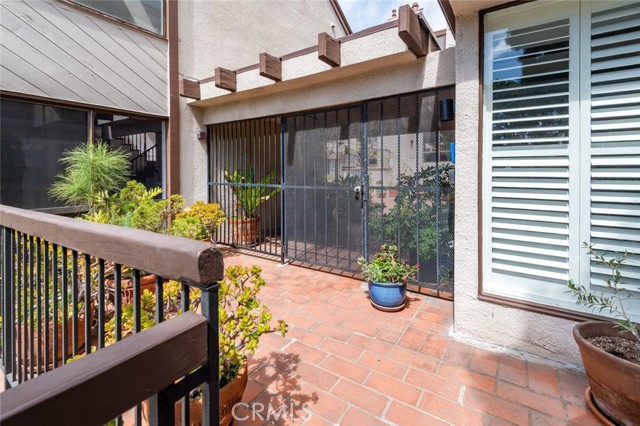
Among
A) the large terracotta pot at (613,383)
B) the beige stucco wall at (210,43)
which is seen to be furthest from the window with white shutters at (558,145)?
the beige stucco wall at (210,43)

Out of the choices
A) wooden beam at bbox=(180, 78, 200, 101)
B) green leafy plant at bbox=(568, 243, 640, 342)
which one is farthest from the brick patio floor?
wooden beam at bbox=(180, 78, 200, 101)

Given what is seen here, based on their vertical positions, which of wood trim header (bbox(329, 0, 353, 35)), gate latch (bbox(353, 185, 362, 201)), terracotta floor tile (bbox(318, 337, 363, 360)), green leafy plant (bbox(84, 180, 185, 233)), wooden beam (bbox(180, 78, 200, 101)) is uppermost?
wood trim header (bbox(329, 0, 353, 35))

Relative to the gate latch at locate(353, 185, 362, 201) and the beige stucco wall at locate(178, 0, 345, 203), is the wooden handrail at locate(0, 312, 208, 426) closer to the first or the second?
the gate latch at locate(353, 185, 362, 201)

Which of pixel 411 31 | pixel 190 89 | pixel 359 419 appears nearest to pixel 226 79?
pixel 190 89

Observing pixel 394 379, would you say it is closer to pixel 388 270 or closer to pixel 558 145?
pixel 388 270

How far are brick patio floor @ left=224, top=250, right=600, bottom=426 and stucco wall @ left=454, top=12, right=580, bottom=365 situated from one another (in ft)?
0.61

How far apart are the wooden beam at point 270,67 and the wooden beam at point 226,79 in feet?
3.09

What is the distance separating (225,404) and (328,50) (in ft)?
12.4

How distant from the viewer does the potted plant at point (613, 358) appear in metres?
1.78

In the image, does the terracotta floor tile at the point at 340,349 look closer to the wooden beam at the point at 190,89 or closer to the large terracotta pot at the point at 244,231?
the large terracotta pot at the point at 244,231

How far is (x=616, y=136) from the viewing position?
7.70ft

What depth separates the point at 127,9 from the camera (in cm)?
519

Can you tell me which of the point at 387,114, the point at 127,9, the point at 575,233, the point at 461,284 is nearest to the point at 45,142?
the point at 127,9

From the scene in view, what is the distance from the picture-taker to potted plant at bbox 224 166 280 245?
6383 mm
